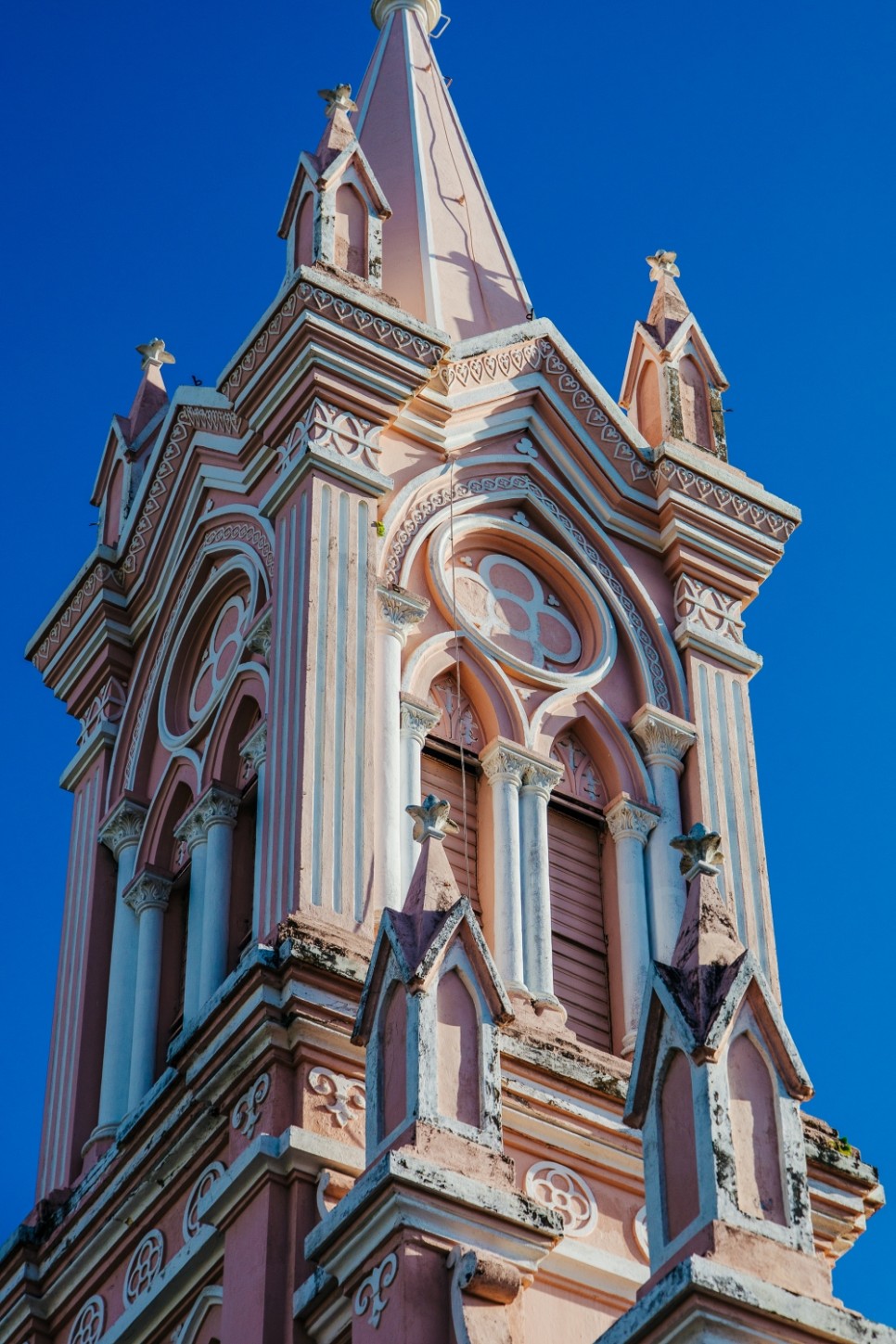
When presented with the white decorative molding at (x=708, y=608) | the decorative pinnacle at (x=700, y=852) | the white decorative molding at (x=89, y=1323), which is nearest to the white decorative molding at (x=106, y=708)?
the white decorative molding at (x=708, y=608)

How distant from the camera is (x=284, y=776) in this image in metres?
19.6

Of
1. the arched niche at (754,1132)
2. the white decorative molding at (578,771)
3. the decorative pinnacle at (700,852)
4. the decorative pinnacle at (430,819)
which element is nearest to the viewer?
the arched niche at (754,1132)

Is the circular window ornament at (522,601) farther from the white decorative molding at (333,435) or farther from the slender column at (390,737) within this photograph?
the white decorative molding at (333,435)

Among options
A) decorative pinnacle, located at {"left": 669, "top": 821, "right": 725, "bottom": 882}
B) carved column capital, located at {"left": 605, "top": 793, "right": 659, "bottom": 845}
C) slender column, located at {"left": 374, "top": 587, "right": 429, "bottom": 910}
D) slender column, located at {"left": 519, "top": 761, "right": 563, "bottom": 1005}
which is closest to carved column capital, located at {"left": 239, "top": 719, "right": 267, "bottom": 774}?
slender column, located at {"left": 374, "top": 587, "right": 429, "bottom": 910}

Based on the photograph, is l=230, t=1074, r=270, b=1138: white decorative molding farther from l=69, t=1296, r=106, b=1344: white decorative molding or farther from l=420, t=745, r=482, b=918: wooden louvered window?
l=420, t=745, r=482, b=918: wooden louvered window

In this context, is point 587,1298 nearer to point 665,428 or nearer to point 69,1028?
point 69,1028

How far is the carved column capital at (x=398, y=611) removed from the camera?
20781 millimetres

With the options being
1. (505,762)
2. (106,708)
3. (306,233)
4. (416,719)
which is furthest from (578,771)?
(306,233)

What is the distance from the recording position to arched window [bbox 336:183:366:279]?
22359 millimetres

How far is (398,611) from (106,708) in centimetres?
294

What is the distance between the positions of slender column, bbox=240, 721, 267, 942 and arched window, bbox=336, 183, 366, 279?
11.5 ft

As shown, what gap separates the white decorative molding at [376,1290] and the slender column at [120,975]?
15.1 feet

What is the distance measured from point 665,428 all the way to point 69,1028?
242 inches

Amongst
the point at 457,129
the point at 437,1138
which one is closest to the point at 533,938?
the point at 437,1138
